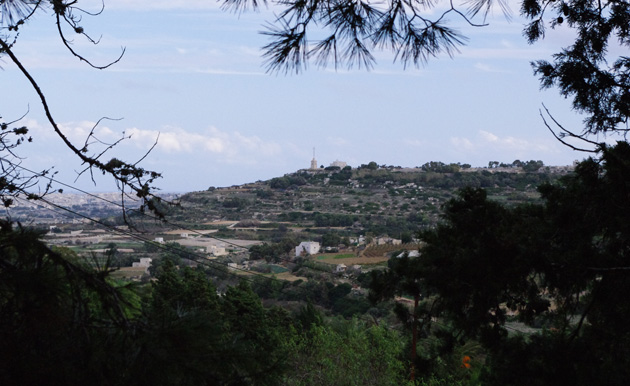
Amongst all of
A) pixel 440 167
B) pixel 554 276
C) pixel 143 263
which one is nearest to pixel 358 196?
pixel 440 167

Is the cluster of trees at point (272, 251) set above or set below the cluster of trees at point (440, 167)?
below

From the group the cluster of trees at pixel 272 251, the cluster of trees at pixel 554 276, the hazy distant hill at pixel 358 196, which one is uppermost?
the hazy distant hill at pixel 358 196

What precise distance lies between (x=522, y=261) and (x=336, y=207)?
41.0 m

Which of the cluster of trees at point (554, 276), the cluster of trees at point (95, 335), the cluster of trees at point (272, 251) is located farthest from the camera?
the cluster of trees at point (272, 251)

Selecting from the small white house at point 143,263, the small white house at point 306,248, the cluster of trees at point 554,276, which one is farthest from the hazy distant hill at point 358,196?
the cluster of trees at point 554,276

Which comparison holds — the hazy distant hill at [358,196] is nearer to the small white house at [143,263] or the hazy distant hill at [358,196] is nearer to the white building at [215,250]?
the white building at [215,250]

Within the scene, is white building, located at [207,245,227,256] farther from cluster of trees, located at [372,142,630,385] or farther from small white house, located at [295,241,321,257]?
cluster of trees, located at [372,142,630,385]

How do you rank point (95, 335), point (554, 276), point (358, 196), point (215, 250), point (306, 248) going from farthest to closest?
point (358, 196)
point (306, 248)
point (215, 250)
point (554, 276)
point (95, 335)

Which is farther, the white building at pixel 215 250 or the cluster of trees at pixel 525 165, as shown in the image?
the cluster of trees at pixel 525 165

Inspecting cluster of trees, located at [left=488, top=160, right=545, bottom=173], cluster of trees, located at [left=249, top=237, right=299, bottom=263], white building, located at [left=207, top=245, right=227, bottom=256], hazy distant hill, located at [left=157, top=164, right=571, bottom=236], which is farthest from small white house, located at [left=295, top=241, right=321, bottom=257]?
cluster of trees, located at [left=488, top=160, right=545, bottom=173]

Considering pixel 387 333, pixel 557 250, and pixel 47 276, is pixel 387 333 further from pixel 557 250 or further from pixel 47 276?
pixel 47 276

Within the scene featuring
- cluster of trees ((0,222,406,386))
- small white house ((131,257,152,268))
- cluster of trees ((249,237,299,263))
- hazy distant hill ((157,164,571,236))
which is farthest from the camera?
hazy distant hill ((157,164,571,236))

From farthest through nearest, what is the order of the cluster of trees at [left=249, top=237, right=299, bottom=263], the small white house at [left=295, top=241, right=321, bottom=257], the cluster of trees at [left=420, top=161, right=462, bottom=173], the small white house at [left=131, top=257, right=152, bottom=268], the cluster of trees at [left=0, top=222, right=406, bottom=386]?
the cluster of trees at [left=420, top=161, right=462, bottom=173] < the small white house at [left=295, top=241, right=321, bottom=257] < the cluster of trees at [left=249, top=237, right=299, bottom=263] < the small white house at [left=131, top=257, right=152, bottom=268] < the cluster of trees at [left=0, top=222, right=406, bottom=386]

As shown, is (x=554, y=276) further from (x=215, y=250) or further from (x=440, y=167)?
(x=440, y=167)
